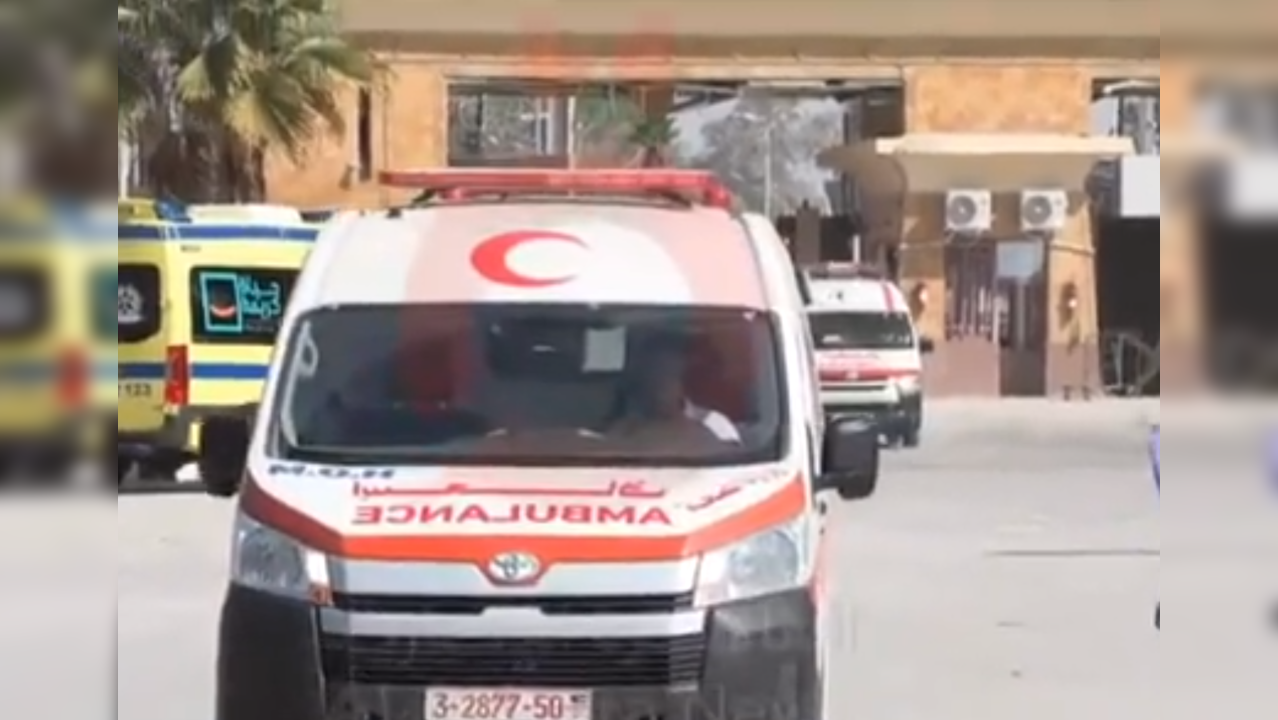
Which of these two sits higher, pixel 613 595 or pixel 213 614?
pixel 613 595

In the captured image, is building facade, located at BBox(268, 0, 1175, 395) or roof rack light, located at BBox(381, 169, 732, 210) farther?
building facade, located at BBox(268, 0, 1175, 395)

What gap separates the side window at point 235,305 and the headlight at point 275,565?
11.3 metres

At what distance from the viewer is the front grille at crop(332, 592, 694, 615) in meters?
6.78

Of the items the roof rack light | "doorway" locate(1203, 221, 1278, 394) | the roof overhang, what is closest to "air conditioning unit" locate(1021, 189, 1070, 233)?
the roof overhang

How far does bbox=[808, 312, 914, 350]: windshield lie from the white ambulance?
15.8 m

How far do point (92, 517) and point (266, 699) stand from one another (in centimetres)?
246

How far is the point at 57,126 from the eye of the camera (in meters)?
4.20

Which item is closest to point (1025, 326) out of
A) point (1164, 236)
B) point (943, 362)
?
point (943, 362)

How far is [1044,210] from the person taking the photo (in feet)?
105

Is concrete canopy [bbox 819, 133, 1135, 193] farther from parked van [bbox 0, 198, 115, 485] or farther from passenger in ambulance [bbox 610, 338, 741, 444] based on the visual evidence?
parked van [bbox 0, 198, 115, 485]

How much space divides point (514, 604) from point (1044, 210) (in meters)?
25.9

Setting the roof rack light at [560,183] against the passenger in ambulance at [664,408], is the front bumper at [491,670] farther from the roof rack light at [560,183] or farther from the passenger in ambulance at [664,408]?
the roof rack light at [560,183]

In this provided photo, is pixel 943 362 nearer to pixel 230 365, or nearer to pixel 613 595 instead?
pixel 230 365

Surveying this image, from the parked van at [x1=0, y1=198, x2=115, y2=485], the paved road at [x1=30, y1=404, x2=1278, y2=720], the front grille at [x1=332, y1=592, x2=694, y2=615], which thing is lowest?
the paved road at [x1=30, y1=404, x2=1278, y2=720]
